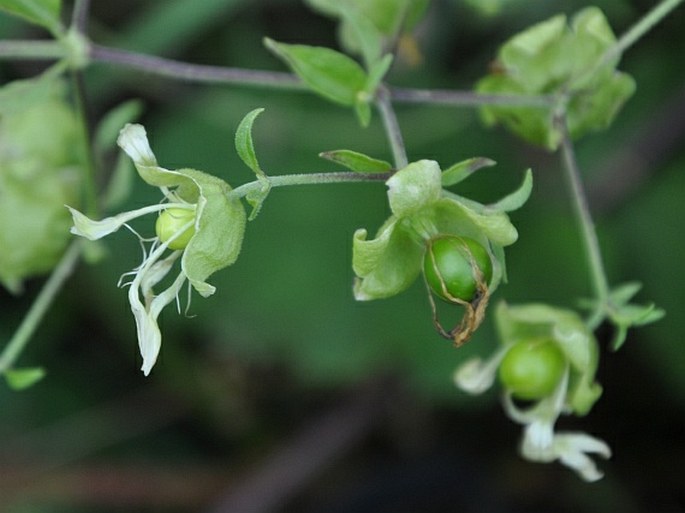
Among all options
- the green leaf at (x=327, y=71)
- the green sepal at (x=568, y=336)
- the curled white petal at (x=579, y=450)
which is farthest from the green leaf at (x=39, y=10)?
the curled white petal at (x=579, y=450)

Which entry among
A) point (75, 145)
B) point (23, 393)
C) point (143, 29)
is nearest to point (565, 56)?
point (75, 145)

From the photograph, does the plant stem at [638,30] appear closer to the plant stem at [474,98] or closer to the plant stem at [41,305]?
the plant stem at [474,98]

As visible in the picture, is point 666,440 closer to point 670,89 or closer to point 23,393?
point 670,89

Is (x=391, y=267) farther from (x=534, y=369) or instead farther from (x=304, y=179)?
(x=534, y=369)

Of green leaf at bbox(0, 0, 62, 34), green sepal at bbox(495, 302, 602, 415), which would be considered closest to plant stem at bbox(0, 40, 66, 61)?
green leaf at bbox(0, 0, 62, 34)

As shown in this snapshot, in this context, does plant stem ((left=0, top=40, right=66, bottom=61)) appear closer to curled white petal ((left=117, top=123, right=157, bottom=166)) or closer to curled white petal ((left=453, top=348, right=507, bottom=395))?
curled white petal ((left=117, top=123, right=157, bottom=166))

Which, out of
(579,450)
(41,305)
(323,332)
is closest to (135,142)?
(41,305)
